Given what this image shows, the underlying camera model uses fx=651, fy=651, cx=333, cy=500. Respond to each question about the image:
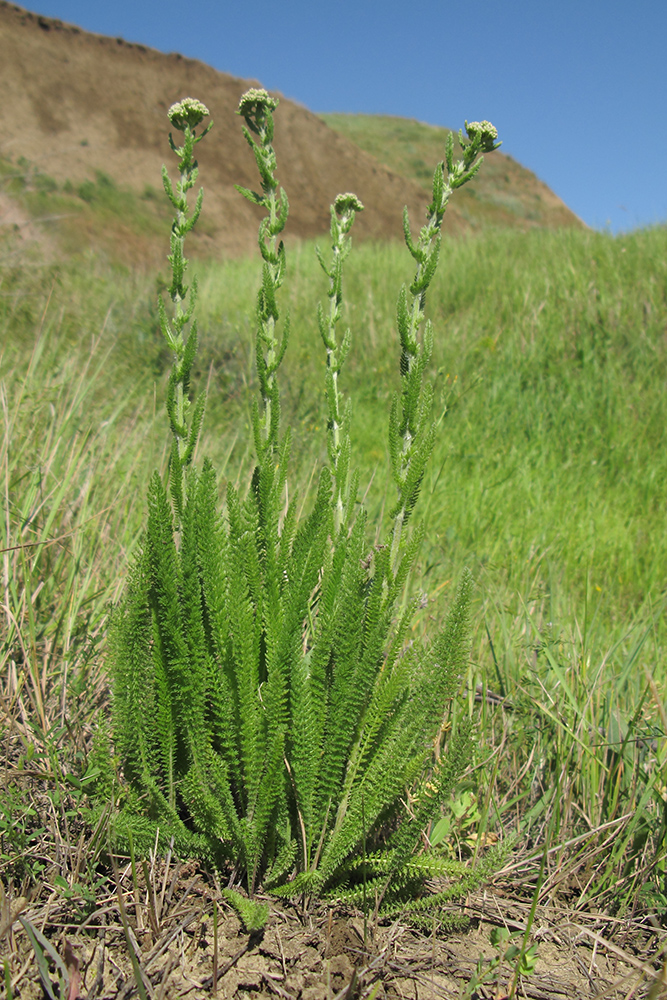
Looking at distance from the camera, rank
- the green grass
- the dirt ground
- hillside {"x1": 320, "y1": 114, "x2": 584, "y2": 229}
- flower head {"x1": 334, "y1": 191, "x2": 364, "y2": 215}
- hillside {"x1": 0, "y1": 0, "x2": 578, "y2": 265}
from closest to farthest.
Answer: the dirt ground, flower head {"x1": 334, "y1": 191, "x2": 364, "y2": 215}, the green grass, hillside {"x1": 0, "y1": 0, "x2": 578, "y2": 265}, hillside {"x1": 320, "y1": 114, "x2": 584, "y2": 229}

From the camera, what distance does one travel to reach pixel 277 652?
3.51ft

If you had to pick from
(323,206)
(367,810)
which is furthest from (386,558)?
(323,206)

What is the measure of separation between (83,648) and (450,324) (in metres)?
4.62

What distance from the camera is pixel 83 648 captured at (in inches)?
65.6

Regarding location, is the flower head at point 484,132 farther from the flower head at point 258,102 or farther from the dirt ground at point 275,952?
the dirt ground at point 275,952

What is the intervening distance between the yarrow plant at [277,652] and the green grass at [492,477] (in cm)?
29

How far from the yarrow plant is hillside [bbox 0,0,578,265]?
397 inches

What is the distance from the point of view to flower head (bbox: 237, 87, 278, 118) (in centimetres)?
108

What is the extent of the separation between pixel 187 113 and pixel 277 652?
0.95m

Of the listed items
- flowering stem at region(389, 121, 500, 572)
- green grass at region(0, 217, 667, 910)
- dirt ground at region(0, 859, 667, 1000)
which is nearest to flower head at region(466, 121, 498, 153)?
flowering stem at region(389, 121, 500, 572)

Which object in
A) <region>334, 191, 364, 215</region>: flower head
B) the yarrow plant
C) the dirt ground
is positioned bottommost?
the dirt ground

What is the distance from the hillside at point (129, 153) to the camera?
40.7 feet

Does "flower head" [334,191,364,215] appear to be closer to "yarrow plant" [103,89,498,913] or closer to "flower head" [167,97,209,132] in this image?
"yarrow plant" [103,89,498,913]

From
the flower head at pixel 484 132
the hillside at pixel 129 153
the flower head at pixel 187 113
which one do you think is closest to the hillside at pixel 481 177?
the hillside at pixel 129 153
